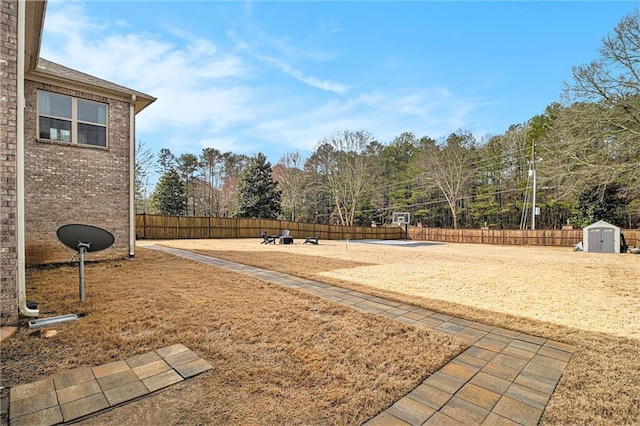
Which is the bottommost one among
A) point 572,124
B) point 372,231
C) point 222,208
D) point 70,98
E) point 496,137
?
point 372,231

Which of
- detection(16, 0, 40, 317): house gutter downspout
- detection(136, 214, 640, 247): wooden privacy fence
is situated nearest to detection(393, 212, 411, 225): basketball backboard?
detection(136, 214, 640, 247): wooden privacy fence

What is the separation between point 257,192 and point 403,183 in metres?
15.6

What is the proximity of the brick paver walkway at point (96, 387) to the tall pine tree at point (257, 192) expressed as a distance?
2241 cm

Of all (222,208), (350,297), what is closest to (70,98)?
(350,297)

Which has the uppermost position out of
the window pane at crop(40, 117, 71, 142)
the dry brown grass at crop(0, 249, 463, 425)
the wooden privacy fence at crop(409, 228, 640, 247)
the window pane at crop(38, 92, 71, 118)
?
the window pane at crop(38, 92, 71, 118)

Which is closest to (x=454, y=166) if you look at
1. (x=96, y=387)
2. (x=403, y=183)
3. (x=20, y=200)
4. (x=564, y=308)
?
(x=403, y=183)

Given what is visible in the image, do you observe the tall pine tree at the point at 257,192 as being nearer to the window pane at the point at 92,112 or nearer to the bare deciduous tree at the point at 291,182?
the bare deciduous tree at the point at 291,182

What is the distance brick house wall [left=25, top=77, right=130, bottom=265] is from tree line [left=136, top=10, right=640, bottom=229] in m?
16.5

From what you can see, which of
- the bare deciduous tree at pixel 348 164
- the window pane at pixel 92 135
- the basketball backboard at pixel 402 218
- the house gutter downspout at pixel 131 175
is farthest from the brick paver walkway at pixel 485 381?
the bare deciduous tree at pixel 348 164

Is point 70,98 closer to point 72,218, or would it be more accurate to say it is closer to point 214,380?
point 72,218

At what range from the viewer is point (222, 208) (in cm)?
3209

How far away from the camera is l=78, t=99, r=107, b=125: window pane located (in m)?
7.36

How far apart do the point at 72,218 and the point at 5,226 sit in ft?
14.8

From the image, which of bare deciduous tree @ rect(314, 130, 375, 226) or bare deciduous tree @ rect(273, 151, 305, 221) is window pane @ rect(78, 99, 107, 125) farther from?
bare deciduous tree @ rect(314, 130, 375, 226)
